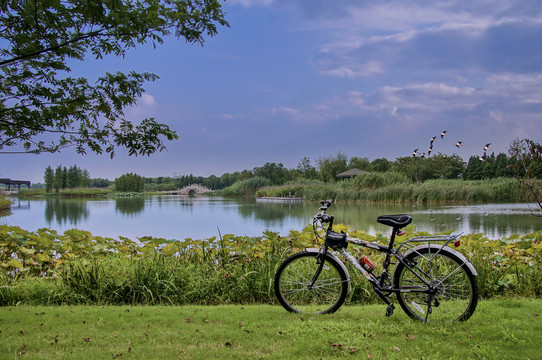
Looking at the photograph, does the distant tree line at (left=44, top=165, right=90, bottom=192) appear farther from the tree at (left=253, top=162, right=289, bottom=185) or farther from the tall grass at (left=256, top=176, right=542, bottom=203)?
the tall grass at (left=256, top=176, right=542, bottom=203)

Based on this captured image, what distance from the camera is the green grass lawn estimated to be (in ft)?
7.36

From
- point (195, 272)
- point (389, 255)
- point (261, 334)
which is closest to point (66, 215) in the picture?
point (195, 272)

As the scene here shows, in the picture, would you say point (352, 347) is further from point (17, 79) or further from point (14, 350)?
point (17, 79)

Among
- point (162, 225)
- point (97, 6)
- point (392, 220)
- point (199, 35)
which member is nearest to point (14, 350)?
point (97, 6)

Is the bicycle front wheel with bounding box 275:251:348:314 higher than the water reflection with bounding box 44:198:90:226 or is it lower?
higher

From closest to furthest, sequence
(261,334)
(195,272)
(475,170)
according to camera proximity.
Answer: (261,334)
(195,272)
(475,170)

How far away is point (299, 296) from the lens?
323cm

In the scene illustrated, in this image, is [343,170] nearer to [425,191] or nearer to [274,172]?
[274,172]

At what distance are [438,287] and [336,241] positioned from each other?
80 cm

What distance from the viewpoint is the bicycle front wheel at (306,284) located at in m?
3.01

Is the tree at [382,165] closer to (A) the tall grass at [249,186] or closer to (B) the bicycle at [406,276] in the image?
(A) the tall grass at [249,186]

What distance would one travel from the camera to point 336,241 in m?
2.96

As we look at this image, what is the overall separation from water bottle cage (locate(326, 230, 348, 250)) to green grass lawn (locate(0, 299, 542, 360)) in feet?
1.76

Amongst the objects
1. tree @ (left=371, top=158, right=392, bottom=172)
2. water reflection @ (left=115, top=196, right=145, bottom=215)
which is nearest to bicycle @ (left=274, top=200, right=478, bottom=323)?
water reflection @ (left=115, top=196, right=145, bottom=215)
